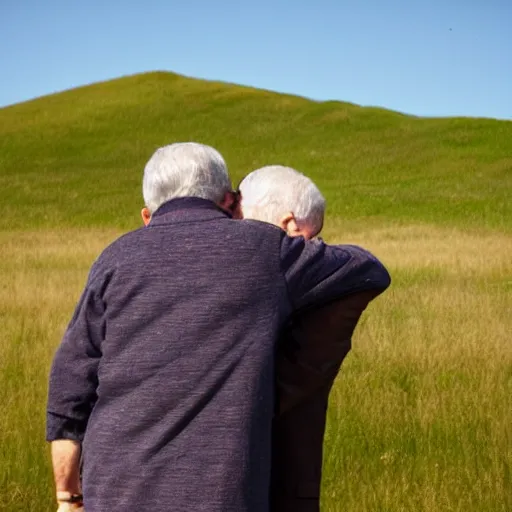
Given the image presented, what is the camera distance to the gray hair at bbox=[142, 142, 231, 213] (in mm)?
2350

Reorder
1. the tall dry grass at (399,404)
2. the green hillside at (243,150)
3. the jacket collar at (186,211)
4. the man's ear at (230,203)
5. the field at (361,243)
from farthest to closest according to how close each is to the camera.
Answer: the green hillside at (243,150)
the field at (361,243)
the tall dry grass at (399,404)
the man's ear at (230,203)
the jacket collar at (186,211)

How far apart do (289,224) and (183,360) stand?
48cm

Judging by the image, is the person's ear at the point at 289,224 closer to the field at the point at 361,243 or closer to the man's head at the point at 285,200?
the man's head at the point at 285,200

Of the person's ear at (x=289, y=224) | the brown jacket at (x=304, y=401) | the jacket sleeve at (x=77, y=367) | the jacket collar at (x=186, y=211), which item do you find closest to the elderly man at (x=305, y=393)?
the brown jacket at (x=304, y=401)

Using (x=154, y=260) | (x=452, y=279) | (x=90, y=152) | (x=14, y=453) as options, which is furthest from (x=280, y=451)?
(x=90, y=152)

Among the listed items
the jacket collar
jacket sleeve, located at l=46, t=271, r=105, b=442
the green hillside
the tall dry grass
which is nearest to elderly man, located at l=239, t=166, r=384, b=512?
the jacket collar

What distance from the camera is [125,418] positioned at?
219cm

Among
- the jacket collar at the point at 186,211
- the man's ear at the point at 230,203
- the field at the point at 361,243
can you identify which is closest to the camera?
the jacket collar at the point at 186,211

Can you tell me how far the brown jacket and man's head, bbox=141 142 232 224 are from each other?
41cm

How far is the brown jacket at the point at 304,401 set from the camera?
2295 millimetres

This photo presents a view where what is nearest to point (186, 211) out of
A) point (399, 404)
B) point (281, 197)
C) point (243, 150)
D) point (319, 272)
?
point (281, 197)

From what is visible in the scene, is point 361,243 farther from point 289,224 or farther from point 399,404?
point 289,224

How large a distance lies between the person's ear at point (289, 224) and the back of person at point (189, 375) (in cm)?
18

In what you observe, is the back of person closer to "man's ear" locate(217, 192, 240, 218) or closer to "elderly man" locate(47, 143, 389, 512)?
"elderly man" locate(47, 143, 389, 512)
